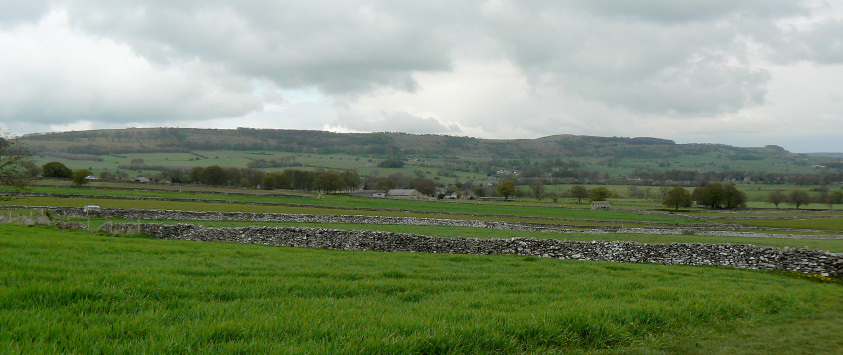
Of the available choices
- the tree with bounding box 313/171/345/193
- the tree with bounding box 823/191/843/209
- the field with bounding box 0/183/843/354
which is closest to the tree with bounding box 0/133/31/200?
the field with bounding box 0/183/843/354

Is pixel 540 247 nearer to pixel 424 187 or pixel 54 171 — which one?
pixel 54 171

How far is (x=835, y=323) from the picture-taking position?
9242mm

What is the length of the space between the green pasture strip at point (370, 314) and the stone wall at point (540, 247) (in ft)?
26.2

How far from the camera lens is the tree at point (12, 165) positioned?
2925 cm

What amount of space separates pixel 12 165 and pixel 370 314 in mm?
36431

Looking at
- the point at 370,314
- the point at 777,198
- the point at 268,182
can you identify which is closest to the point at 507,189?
the point at 777,198

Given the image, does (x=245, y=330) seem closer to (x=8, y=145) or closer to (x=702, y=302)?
(x=702, y=302)

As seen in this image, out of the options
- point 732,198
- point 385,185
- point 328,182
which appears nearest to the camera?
point 732,198

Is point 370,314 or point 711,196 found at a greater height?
point 370,314

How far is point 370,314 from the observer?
21.1ft

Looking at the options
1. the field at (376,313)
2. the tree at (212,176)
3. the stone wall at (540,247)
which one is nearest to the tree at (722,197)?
the stone wall at (540,247)

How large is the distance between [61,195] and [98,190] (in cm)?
1387

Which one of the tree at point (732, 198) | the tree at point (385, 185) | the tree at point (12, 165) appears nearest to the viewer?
the tree at point (12, 165)

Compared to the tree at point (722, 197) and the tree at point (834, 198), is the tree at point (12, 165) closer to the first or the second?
the tree at point (722, 197)
